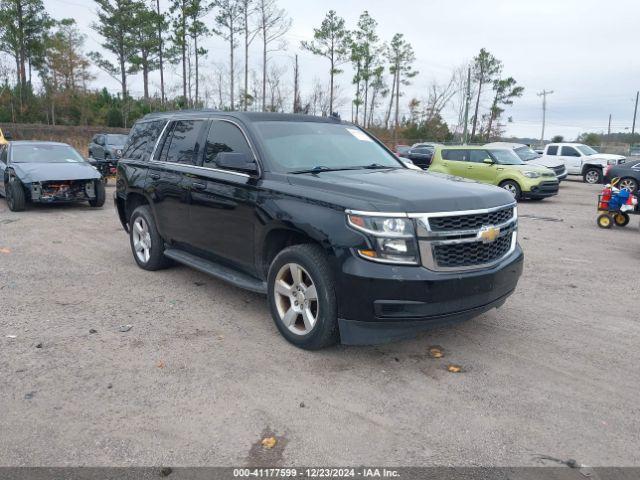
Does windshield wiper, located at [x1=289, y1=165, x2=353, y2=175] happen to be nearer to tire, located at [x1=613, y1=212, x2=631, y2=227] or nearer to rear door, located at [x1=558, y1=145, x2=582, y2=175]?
tire, located at [x1=613, y1=212, x2=631, y2=227]

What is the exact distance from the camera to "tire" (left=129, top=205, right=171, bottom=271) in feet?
20.8

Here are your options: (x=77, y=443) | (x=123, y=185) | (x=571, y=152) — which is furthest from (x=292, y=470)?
(x=571, y=152)

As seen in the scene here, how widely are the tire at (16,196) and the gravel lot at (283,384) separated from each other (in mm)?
5903

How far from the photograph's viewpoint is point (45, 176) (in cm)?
1122

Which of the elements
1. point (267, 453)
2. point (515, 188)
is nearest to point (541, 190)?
point (515, 188)

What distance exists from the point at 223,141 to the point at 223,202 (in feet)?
2.16

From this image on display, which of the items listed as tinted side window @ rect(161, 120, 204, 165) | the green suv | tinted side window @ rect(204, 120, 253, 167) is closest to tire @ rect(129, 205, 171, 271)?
tinted side window @ rect(161, 120, 204, 165)

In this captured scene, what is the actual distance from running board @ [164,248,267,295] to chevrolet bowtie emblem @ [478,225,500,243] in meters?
1.85

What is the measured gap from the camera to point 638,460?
2.91 metres

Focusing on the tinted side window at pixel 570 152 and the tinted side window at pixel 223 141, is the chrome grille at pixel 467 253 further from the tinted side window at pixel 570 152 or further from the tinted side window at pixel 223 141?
the tinted side window at pixel 570 152

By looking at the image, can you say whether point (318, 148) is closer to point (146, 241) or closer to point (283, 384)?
point (283, 384)

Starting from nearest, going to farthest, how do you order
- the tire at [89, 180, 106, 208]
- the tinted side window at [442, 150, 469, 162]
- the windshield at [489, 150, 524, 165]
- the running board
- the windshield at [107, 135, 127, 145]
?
the running board < the tire at [89, 180, 106, 208] < the windshield at [489, 150, 524, 165] < the tinted side window at [442, 150, 469, 162] < the windshield at [107, 135, 127, 145]

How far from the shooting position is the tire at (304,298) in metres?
3.89

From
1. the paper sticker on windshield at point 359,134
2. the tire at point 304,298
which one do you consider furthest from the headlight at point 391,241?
the paper sticker on windshield at point 359,134
